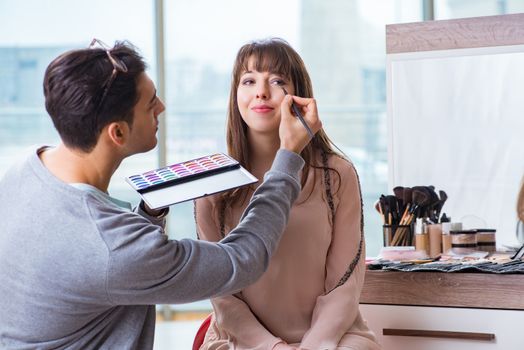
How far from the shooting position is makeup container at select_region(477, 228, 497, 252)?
7.86 feet

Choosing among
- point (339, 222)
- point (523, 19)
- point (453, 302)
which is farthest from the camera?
point (523, 19)

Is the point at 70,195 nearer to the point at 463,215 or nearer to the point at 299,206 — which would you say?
the point at 299,206

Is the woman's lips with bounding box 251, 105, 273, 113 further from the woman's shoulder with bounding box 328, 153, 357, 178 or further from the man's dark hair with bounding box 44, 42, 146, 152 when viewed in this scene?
the man's dark hair with bounding box 44, 42, 146, 152

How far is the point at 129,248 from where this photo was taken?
125 cm

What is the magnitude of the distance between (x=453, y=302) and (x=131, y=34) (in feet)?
10.1

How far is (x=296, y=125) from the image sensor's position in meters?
1.56

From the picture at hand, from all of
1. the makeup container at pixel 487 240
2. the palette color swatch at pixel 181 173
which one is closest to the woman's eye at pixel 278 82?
the palette color swatch at pixel 181 173

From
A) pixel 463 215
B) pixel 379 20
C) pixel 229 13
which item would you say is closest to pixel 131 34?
pixel 229 13

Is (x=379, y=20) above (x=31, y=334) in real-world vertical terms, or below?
above

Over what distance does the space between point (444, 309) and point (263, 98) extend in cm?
68

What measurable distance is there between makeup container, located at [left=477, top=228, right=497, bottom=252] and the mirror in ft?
0.10

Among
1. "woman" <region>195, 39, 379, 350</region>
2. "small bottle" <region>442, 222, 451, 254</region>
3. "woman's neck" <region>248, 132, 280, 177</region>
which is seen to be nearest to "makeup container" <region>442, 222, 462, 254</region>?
"small bottle" <region>442, 222, 451, 254</region>

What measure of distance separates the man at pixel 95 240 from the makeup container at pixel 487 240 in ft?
3.84

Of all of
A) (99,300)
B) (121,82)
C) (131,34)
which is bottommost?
(99,300)
